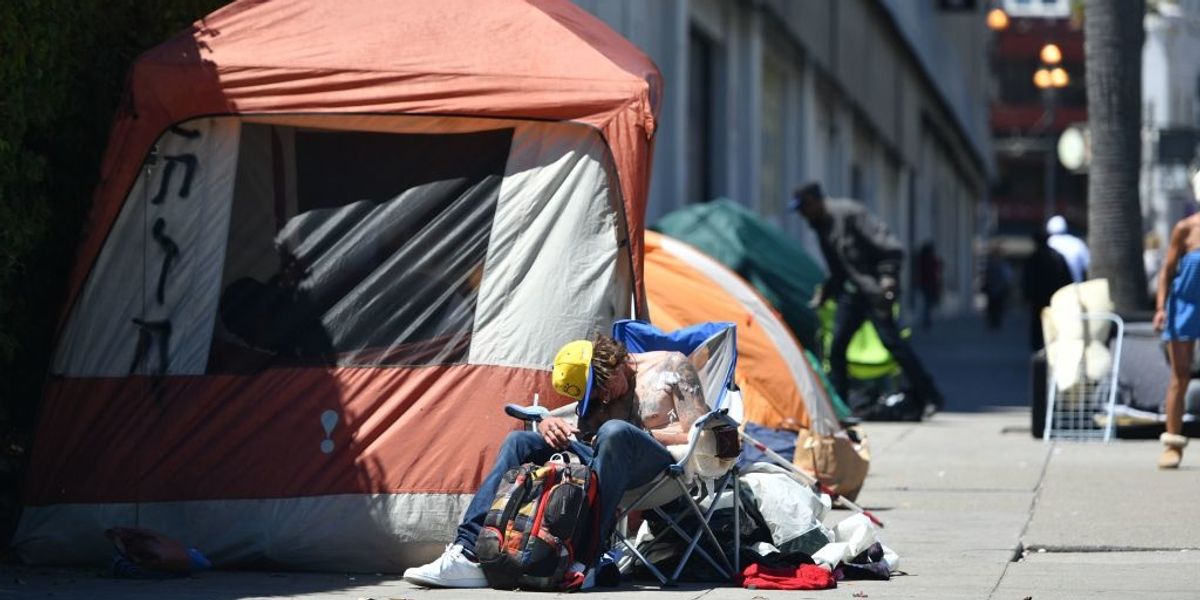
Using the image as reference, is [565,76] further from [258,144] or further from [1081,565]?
[1081,565]

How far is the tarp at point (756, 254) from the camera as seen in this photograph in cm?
1641

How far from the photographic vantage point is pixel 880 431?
1566cm

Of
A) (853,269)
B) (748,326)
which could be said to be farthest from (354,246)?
(853,269)

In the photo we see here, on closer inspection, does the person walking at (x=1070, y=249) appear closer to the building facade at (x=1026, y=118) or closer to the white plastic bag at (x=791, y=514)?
the white plastic bag at (x=791, y=514)

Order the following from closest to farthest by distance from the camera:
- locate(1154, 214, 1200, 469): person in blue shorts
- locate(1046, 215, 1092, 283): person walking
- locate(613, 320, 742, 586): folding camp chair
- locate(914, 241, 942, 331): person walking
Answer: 1. locate(613, 320, 742, 586): folding camp chair
2. locate(1154, 214, 1200, 469): person in blue shorts
3. locate(1046, 215, 1092, 283): person walking
4. locate(914, 241, 942, 331): person walking

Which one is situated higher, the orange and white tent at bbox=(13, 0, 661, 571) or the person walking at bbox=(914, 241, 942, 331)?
the orange and white tent at bbox=(13, 0, 661, 571)

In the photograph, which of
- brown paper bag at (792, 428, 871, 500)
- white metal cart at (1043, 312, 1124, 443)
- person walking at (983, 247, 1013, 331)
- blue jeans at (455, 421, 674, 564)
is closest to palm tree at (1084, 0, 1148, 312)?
white metal cart at (1043, 312, 1124, 443)

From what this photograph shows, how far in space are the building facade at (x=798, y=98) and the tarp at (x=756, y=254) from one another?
1.96m

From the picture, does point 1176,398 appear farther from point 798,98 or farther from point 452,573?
point 798,98

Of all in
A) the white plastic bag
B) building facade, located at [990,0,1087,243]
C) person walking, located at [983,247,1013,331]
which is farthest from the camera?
building facade, located at [990,0,1087,243]

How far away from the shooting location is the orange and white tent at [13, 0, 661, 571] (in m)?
8.56

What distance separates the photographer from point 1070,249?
18000 mm

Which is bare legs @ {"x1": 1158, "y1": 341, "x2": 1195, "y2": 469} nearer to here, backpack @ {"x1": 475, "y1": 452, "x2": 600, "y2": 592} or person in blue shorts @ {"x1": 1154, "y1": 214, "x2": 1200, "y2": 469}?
person in blue shorts @ {"x1": 1154, "y1": 214, "x2": 1200, "y2": 469}

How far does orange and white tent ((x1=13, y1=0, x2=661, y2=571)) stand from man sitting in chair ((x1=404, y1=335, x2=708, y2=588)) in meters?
0.51
